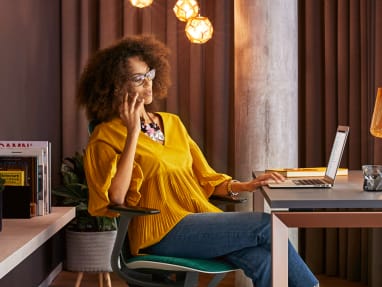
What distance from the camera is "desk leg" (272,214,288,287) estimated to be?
84.2 inches

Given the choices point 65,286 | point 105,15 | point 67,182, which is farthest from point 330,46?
point 65,286

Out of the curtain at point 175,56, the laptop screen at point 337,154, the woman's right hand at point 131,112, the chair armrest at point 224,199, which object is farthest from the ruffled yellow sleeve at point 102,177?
the curtain at point 175,56

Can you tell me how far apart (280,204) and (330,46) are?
2.74 m

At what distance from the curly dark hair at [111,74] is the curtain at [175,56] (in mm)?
1938

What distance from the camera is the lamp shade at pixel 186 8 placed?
4480 mm

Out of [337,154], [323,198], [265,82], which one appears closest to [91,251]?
[265,82]

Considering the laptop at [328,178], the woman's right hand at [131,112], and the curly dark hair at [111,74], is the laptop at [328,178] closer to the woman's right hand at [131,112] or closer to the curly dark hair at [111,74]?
the woman's right hand at [131,112]

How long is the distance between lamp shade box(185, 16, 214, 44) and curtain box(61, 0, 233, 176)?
1.23ft

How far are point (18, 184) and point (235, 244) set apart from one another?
0.87 metres

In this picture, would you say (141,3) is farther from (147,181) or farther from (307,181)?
(307,181)

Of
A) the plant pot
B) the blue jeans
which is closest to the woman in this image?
the blue jeans

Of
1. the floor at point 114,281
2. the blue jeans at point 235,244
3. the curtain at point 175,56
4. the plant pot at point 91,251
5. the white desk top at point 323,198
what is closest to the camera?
the white desk top at point 323,198

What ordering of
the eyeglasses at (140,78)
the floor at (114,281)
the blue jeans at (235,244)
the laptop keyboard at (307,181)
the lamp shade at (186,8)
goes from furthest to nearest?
the lamp shade at (186,8) < the floor at (114,281) < the eyeglasses at (140,78) < the laptop keyboard at (307,181) < the blue jeans at (235,244)

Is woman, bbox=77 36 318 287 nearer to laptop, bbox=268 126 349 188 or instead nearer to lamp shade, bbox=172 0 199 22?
laptop, bbox=268 126 349 188
